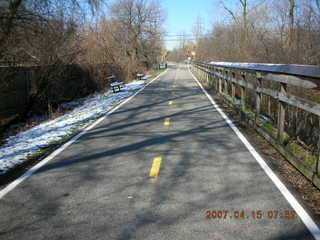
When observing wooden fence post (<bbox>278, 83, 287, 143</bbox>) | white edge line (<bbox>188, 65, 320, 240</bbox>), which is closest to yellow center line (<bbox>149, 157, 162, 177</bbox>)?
white edge line (<bbox>188, 65, 320, 240</bbox>)

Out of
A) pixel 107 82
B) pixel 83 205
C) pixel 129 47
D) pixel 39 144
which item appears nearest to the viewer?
pixel 83 205

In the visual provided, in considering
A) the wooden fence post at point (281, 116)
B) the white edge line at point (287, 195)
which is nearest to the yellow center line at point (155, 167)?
the white edge line at point (287, 195)

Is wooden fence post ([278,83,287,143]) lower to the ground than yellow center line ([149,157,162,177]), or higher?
higher

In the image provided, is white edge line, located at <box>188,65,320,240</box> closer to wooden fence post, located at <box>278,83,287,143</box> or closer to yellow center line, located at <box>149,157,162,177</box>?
wooden fence post, located at <box>278,83,287,143</box>

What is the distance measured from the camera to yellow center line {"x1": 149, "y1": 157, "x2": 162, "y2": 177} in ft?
18.6

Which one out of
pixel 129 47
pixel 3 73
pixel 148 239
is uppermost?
pixel 129 47

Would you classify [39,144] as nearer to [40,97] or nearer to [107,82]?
[40,97]

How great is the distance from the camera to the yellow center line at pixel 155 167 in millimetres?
5658

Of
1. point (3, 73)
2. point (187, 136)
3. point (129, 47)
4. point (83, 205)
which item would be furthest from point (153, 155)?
point (129, 47)

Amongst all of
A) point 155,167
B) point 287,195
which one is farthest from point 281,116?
point 155,167

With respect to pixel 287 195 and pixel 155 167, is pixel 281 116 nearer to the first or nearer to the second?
pixel 287 195

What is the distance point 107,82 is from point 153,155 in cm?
2197

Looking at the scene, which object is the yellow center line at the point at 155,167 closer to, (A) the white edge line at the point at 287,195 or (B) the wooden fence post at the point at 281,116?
(A) the white edge line at the point at 287,195

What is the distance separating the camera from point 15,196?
16.3ft
